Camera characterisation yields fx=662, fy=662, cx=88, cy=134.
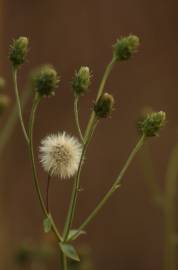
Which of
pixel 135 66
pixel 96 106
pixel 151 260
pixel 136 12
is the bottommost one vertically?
pixel 151 260

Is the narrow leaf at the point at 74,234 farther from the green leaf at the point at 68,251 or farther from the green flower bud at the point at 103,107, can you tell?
the green flower bud at the point at 103,107

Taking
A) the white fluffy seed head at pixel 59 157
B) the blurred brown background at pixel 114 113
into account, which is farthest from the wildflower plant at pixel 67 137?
the blurred brown background at pixel 114 113

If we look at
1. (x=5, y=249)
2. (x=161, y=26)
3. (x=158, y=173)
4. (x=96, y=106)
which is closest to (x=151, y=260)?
(x=158, y=173)

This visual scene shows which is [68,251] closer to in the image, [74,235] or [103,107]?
[74,235]

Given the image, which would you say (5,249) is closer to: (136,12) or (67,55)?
(67,55)

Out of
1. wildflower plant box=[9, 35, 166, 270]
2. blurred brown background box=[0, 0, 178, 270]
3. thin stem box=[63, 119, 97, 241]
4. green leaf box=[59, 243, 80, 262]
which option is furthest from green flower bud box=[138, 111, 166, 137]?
blurred brown background box=[0, 0, 178, 270]

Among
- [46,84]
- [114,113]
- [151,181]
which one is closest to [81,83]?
[46,84]
